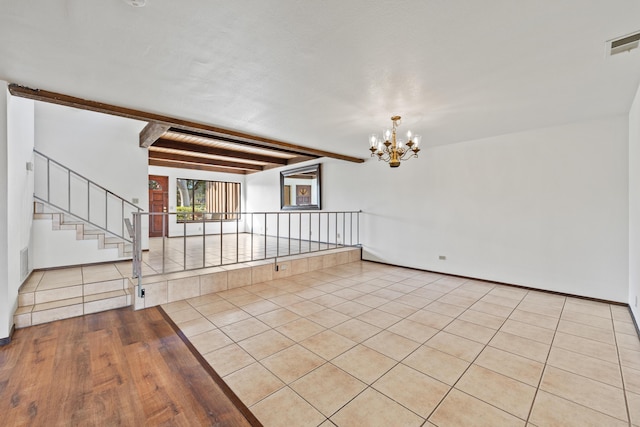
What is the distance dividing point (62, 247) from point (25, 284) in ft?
3.43

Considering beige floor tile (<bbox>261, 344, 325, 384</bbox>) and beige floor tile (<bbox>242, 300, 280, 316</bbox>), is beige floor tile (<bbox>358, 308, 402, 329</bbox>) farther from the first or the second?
beige floor tile (<bbox>242, 300, 280, 316</bbox>)

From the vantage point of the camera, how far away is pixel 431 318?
2.95m

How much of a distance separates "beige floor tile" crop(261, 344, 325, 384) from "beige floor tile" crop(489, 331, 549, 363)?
1.64 metres

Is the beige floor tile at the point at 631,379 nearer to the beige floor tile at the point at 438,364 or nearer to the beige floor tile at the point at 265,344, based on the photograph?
the beige floor tile at the point at 438,364

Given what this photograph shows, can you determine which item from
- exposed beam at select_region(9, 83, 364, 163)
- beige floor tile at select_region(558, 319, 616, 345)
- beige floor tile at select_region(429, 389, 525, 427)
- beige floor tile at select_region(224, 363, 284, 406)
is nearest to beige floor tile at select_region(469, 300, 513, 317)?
beige floor tile at select_region(558, 319, 616, 345)

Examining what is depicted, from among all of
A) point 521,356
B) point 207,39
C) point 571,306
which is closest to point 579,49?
point 521,356

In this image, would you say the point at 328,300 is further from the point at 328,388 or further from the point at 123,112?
the point at 123,112

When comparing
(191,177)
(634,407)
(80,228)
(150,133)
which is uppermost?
(150,133)

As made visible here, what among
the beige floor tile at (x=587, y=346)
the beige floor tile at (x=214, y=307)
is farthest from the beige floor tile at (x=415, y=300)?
→ the beige floor tile at (x=214, y=307)

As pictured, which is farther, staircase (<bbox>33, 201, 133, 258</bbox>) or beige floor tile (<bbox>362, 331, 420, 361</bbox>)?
staircase (<bbox>33, 201, 133, 258</bbox>)

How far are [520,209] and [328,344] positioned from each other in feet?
11.8

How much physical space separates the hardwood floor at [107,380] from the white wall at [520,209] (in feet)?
13.9

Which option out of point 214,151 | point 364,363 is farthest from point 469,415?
point 214,151

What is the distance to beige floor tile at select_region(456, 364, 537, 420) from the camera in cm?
165
